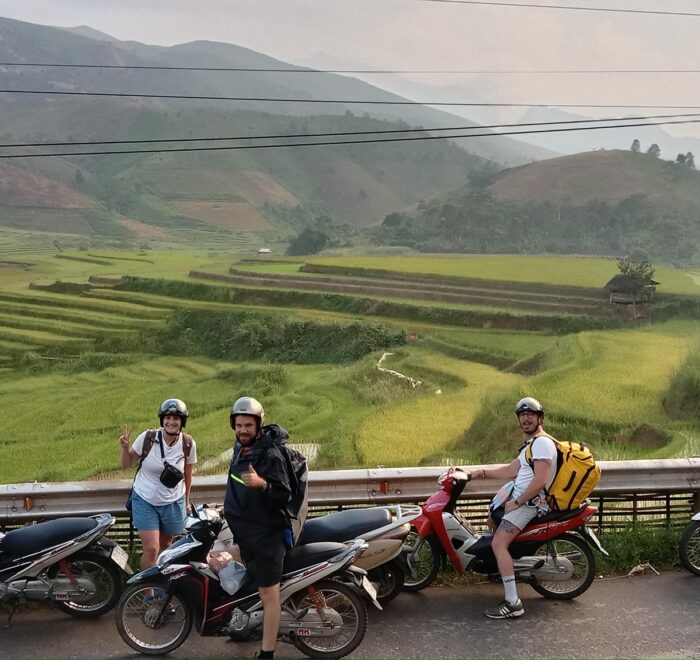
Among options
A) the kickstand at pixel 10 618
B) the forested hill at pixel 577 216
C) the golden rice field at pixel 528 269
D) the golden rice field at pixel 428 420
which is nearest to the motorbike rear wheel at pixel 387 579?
the kickstand at pixel 10 618

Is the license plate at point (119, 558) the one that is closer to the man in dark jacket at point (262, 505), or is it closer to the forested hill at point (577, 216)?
the man in dark jacket at point (262, 505)

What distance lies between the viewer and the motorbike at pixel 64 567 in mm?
3549

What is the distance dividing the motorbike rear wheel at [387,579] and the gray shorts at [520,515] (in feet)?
1.95

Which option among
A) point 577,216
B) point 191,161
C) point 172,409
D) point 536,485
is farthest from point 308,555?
point 191,161

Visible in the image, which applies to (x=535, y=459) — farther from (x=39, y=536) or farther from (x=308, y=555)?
(x=39, y=536)

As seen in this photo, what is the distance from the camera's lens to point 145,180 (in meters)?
49.0

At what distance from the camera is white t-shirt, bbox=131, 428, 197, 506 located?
3771 millimetres

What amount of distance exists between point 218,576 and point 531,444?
159cm

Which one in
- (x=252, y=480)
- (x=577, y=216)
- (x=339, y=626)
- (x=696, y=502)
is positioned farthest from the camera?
(x=577, y=216)

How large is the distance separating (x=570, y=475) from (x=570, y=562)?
448 mm

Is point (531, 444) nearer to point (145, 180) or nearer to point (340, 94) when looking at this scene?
point (145, 180)

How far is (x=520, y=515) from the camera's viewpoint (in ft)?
12.1

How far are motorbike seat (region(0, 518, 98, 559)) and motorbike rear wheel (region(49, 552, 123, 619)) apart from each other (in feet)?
0.36

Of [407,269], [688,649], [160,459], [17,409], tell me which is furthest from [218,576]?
[407,269]
